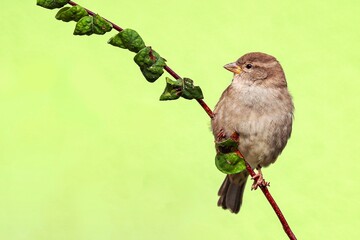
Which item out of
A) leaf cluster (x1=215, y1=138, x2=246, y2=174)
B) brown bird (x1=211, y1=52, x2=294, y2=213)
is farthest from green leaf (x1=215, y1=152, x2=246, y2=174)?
brown bird (x1=211, y1=52, x2=294, y2=213)

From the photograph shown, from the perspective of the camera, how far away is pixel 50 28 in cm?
174

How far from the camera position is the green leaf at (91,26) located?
24.4 inches

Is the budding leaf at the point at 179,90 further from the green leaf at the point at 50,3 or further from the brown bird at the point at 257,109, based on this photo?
the brown bird at the point at 257,109

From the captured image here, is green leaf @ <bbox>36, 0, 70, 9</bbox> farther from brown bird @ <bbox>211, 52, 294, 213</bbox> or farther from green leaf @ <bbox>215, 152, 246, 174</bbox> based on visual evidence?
brown bird @ <bbox>211, 52, 294, 213</bbox>

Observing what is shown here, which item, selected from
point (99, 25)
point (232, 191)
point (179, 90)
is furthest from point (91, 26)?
point (232, 191)


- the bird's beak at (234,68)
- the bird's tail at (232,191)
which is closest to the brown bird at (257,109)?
the bird's beak at (234,68)

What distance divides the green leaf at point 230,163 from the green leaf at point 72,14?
20 cm

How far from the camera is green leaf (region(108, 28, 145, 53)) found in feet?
2.04

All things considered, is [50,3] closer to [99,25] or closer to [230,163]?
[99,25]

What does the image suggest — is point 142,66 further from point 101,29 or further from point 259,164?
point 259,164

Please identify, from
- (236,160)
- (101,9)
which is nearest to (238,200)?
(101,9)

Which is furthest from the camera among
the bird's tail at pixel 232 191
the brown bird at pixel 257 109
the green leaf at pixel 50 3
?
the bird's tail at pixel 232 191

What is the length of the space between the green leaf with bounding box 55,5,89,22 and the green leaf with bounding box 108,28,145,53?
0.14 ft

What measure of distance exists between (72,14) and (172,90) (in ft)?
0.43
